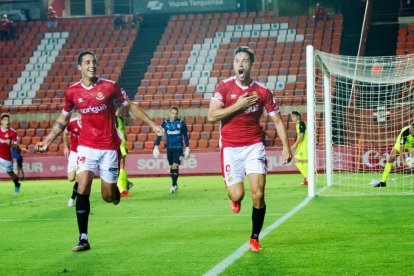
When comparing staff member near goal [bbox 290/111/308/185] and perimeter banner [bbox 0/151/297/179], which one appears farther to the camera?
perimeter banner [bbox 0/151/297/179]

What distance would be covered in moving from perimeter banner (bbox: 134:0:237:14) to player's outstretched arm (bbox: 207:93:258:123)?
29.1 metres

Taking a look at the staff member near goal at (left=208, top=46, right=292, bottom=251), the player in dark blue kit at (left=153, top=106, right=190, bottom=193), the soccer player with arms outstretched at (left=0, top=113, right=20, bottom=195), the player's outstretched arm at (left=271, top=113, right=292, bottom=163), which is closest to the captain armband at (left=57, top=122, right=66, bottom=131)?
the staff member near goal at (left=208, top=46, right=292, bottom=251)

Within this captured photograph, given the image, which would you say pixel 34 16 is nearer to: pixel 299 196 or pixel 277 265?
pixel 299 196

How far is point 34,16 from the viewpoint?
41188mm

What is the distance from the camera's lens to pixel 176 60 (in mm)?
35125

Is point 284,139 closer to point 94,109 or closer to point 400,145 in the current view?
point 94,109

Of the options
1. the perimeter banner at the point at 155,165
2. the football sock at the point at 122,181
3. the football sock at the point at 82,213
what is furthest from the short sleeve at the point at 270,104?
the perimeter banner at the point at 155,165

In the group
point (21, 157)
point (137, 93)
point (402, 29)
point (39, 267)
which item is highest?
point (402, 29)

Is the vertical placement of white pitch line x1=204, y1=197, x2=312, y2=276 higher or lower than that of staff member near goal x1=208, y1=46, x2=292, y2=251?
lower

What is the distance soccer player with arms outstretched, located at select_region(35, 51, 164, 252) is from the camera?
9.73 metres

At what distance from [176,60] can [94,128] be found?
25463 mm

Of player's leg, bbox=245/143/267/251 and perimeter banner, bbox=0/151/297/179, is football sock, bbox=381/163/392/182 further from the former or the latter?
player's leg, bbox=245/143/267/251

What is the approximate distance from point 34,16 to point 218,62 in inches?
454

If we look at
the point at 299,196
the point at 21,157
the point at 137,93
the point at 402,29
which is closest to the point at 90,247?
the point at 299,196
